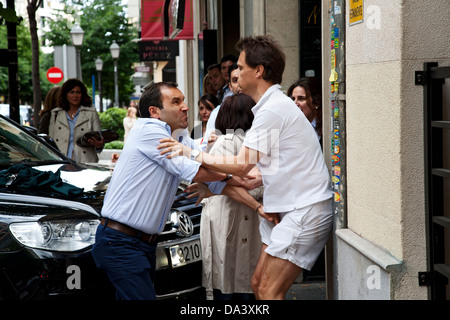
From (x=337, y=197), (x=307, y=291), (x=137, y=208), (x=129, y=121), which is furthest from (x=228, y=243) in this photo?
(x=129, y=121)

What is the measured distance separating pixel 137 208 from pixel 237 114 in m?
1.28

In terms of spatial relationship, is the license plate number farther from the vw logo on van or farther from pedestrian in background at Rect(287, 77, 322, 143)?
pedestrian in background at Rect(287, 77, 322, 143)

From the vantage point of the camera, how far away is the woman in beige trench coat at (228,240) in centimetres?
498

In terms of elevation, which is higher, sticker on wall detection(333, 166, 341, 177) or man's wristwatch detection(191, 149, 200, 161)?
man's wristwatch detection(191, 149, 200, 161)

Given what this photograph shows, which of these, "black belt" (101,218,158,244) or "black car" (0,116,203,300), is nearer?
"black belt" (101,218,158,244)

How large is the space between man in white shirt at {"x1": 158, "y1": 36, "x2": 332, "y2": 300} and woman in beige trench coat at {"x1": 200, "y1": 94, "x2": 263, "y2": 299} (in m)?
0.76

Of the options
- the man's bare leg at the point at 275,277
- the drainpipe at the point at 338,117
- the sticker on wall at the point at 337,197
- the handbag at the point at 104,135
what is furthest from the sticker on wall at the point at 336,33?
the handbag at the point at 104,135

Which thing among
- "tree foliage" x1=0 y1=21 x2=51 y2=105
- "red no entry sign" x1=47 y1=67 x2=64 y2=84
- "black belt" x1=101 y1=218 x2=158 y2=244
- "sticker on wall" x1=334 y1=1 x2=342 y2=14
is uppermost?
"tree foliage" x1=0 y1=21 x2=51 y2=105

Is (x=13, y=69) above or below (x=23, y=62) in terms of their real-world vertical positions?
below

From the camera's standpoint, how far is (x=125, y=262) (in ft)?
12.7

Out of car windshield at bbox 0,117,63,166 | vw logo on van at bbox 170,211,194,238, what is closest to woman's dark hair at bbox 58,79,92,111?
car windshield at bbox 0,117,63,166

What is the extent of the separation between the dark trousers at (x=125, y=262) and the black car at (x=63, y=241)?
0.41 metres

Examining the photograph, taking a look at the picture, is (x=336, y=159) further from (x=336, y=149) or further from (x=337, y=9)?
(x=337, y=9)

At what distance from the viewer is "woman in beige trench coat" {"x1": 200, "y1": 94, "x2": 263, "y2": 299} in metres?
4.98
